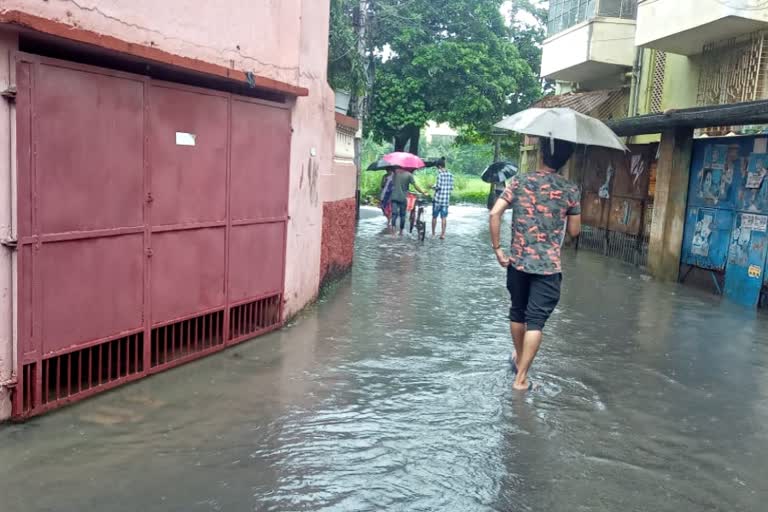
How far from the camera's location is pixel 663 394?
602 centimetres

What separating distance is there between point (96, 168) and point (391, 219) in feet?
45.5

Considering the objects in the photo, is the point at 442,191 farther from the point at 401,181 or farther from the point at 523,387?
the point at 523,387

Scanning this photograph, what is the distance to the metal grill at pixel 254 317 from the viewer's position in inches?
273

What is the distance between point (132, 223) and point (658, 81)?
12.9m

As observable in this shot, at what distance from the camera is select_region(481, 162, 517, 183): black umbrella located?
24844 mm

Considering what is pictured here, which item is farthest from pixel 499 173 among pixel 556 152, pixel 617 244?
pixel 556 152

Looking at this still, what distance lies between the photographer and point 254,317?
7.28 m

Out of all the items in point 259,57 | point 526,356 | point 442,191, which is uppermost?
point 259,57

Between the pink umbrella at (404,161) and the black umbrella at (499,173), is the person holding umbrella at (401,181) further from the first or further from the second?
the black umbrella at (499,173)

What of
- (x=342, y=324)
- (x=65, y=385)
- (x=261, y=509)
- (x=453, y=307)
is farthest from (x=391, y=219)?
(x=261, y=509)

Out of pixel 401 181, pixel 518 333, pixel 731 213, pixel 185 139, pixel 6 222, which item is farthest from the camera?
pixel 401 181

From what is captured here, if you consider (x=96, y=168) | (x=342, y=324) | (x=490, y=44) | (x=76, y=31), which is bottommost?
(x=342, y=324)

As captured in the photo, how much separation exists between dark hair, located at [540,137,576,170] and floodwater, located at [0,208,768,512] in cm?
184

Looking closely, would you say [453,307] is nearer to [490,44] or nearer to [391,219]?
[391,219]
